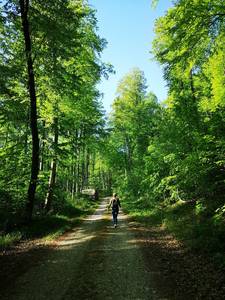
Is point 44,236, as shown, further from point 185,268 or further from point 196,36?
point 196,36

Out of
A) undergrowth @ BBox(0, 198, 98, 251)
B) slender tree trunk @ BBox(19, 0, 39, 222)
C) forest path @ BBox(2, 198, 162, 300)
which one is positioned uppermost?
slender tree trunk @ BBox(19, 0, 39, 222)

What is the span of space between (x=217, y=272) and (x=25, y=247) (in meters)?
7.19

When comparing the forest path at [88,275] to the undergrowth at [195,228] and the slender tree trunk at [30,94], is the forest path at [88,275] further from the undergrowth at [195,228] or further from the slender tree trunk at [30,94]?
the slender tree trunk at [30,94]

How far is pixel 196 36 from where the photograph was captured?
33.3 feet

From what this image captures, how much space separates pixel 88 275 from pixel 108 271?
2.10 ft

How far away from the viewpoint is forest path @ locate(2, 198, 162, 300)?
6.95 metres

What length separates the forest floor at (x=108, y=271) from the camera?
23.0 feet

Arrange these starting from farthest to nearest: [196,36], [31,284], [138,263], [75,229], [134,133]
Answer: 1. [134,133]
2. [75,229]
3. [196,36]
4. [138,263]
5. [31,284]

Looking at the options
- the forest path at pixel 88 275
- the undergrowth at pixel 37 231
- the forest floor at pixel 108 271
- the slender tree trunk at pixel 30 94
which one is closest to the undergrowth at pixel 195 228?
the forest floor at pixel 108 271

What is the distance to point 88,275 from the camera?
8289 millimetres

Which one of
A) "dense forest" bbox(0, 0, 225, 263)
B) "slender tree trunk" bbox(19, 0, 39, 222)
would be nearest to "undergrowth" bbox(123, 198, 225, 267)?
"dense forest" bbox(0, 0, 225, 263)

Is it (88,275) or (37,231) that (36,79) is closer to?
(37,231)

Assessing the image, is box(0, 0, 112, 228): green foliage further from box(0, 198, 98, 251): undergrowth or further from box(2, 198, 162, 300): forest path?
box(2, 198, 162, 300): forest path

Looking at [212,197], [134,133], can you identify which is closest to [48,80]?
[212,197]
